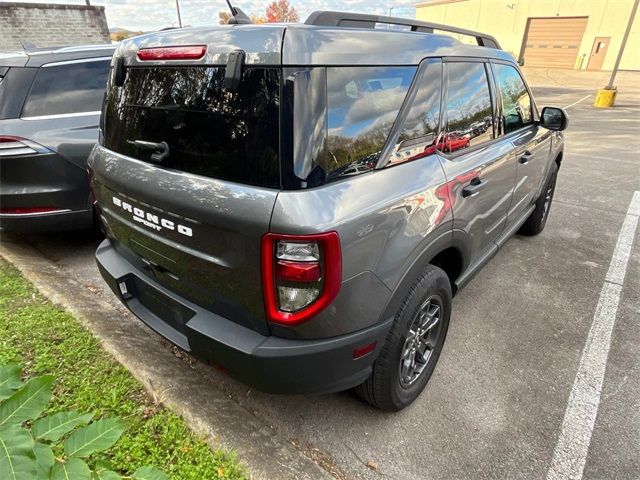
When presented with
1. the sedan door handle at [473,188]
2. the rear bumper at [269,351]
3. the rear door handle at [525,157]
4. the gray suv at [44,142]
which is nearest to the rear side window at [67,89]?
the gray suv at [44,142]

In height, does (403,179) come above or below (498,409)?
above

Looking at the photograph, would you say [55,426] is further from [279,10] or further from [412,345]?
[279,10]

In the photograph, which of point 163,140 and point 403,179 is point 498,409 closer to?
point 403,179

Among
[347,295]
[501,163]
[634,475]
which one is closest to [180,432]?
[347,295]

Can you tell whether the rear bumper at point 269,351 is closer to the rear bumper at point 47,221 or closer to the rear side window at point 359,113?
the rear side window at point 359,113

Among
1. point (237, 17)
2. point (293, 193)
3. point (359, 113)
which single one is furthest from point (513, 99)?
point (293, 193)

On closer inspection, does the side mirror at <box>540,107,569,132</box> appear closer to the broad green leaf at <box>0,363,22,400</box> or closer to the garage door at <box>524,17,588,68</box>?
the broad green leaf at <box>0,363,22,400</box>

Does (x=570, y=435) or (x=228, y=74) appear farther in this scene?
(x=570, y=435)

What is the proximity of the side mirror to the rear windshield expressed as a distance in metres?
3.02

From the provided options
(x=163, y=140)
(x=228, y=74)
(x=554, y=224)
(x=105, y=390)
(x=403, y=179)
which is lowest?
(x=554, y=224)

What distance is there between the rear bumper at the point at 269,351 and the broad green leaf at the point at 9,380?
0.76 m

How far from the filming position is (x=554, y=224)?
5.04 m

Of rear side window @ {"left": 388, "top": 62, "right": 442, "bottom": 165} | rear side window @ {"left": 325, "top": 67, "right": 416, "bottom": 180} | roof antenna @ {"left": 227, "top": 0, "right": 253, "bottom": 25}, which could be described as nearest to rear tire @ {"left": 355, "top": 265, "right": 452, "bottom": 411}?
rear side window @ {"left": 388, "top": 62, "right": 442, "bottom": 165}

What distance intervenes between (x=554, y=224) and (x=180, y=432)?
15.9 feet
